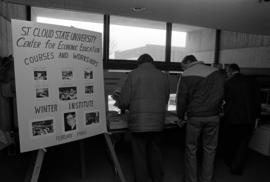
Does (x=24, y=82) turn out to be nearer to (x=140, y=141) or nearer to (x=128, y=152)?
(x=140, y=141)

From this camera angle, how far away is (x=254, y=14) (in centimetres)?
254

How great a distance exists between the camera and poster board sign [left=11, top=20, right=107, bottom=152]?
1.35m

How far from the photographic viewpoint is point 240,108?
2424mm

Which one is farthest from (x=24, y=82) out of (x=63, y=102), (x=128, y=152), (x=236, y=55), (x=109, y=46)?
(x=236, y=55)

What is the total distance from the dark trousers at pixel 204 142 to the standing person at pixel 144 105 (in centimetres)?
30

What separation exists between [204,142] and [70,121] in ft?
4.29

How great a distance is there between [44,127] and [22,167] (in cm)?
150

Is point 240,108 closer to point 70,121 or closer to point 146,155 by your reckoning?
point 146,155

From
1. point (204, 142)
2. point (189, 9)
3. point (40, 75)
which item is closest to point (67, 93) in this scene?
point (40, 75)

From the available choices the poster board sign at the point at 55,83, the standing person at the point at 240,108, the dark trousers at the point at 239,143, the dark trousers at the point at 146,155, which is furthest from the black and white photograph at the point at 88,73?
the dark trousers at the point at 239,143

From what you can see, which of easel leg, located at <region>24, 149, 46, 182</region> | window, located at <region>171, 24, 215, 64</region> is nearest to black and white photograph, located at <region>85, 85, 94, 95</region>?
easel leg, located at <region>24, 149, 46, 182</region>

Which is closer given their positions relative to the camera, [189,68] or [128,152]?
[189,68]

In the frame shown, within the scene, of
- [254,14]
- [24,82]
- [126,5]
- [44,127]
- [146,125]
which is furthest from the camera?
[254,14]

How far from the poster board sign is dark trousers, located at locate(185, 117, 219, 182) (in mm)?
899
